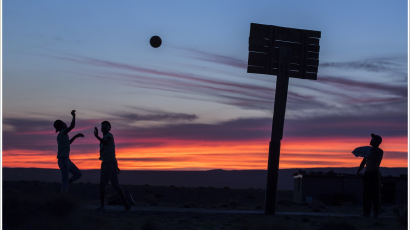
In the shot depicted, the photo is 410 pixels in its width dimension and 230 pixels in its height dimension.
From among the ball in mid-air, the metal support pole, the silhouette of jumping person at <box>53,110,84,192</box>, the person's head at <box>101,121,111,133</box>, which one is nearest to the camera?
the person's head at <box>101,121,111,133</box>

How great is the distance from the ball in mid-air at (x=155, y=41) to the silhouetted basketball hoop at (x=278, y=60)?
A: 244 centimetres

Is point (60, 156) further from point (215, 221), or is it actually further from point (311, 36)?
point (311, 36)

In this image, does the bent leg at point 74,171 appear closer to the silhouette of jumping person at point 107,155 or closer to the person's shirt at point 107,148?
the silhouette of jumping person at point 107,155

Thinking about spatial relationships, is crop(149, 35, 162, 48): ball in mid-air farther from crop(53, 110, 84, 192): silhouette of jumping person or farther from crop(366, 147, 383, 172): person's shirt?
crop(366, 147, 383, 172): person's shirt

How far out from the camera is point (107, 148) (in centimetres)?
1441

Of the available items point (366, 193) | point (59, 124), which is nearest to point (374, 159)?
point (366, 193)

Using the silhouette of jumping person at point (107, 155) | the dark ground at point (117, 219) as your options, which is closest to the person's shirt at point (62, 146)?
the silhouette of jumping person at point (107, 155)

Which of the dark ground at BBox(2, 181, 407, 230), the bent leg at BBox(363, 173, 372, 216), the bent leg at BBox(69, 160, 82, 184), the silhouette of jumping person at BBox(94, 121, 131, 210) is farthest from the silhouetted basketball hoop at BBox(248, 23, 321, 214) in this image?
the bent leg at BBox(69, 160, 82, 184)

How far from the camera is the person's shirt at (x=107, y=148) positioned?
14.4 meters

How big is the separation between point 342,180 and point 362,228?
51.4 feet

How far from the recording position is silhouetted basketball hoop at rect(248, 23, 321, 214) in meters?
16.0

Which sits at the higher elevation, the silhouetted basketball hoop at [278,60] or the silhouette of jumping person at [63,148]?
the silhouetted basketball hoop at [278,60]

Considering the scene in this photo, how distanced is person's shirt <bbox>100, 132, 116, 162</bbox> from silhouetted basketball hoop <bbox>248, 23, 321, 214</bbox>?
13.1ft

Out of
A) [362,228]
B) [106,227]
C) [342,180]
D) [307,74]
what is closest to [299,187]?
[342,180]
